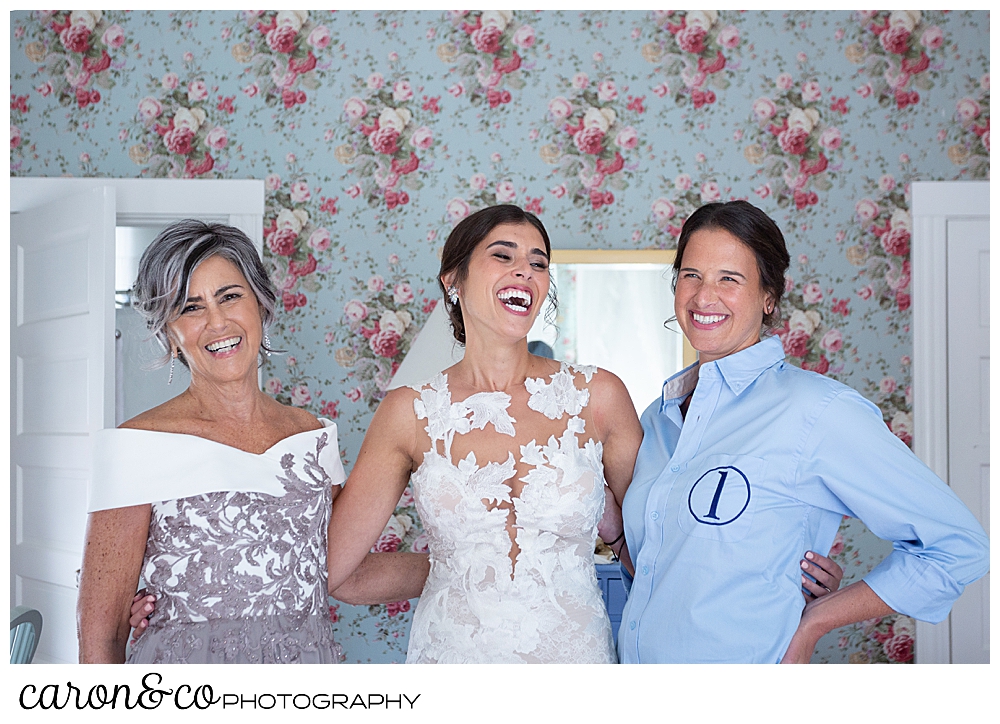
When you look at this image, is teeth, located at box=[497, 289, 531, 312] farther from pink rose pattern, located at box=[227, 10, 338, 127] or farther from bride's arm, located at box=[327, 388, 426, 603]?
pink rose pattern, located at box=[227, 10, 338, 127]

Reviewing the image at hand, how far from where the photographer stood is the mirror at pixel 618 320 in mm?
3137

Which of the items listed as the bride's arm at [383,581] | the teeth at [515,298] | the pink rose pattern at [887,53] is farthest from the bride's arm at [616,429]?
the pink rose pattern at [887,53]

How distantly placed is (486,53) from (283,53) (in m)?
0.79

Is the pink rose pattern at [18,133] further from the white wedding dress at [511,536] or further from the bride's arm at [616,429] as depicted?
the bride's arm at [616,429]

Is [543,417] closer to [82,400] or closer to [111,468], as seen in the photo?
[111,468]

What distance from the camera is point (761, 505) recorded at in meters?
1.53

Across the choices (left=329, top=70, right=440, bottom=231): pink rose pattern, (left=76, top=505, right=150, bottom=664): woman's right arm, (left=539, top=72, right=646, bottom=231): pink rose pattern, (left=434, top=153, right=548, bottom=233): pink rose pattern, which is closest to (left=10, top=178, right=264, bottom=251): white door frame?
(left=329, top=70, right=440, bottom=231): pink rose pattern

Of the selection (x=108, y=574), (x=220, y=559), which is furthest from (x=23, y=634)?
(x=220, y=559)

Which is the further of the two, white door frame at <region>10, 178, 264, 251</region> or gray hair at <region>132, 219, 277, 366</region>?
white door frame at <region>10, 178, 264, 251</region>

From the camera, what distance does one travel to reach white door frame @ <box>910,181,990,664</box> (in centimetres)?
317

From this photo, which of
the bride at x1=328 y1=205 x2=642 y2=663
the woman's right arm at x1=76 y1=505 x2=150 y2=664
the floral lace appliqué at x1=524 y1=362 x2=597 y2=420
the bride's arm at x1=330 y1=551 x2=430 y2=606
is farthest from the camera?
the bride's arm at x1=330 y1=551 x2=430 y2=606

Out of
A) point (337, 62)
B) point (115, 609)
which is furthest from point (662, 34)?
point (115, 609)

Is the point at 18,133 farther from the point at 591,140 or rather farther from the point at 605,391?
the point at 605,391
